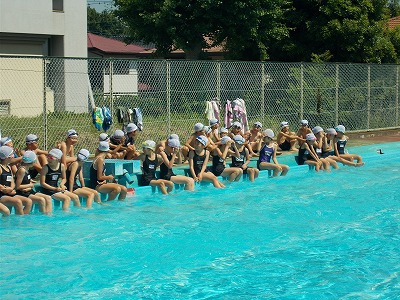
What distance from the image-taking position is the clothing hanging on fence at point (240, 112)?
18.9 meters

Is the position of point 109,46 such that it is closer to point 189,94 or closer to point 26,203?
point 189,94

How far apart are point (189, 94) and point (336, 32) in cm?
977

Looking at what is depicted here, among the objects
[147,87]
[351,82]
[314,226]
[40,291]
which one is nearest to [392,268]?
[314,226]

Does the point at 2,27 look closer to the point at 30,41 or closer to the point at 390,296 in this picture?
the point at 30,41

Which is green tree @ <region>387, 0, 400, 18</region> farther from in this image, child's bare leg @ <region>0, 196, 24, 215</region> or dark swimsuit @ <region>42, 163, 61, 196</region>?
child's bare leg @ <region>0, 196, 24, 215</region>

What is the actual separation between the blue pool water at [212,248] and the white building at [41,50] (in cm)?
897

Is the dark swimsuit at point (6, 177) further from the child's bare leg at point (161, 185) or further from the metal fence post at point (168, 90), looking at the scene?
the metal fence post at point (168, 90)

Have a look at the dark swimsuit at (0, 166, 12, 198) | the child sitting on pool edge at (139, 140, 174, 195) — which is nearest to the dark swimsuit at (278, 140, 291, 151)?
the child sitting on pool edge at (139, 140, 174, 195)

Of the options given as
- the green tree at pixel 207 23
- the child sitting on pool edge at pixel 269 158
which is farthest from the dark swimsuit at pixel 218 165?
the green tree at pixel 207 23

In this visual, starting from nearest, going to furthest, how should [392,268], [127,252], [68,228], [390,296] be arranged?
1. [390,296]
2. [392,268]
3. [127,252]
4. [68,228]

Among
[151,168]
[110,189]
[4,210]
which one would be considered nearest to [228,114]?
[151,168]

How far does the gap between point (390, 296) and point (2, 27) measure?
20.2 m

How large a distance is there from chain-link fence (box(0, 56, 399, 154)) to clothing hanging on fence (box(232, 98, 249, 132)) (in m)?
0.44

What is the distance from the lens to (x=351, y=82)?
2338 centimetres
